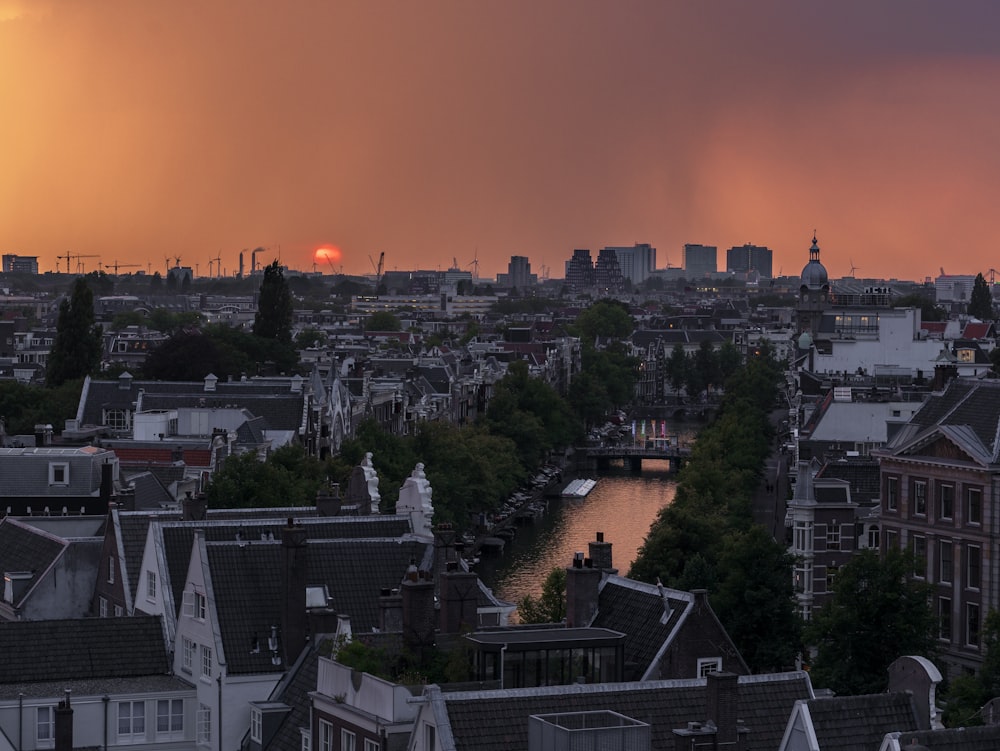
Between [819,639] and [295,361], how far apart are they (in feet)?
405

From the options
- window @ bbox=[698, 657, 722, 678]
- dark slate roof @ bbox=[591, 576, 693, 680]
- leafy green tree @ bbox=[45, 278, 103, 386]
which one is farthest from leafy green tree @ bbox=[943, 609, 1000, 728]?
leafy green tree @ bbox=[45, 278, 103, 386]

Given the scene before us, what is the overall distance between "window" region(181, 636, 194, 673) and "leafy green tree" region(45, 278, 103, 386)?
100713 mm

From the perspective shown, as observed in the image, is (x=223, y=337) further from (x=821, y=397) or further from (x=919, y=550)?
(x=919, y=550)

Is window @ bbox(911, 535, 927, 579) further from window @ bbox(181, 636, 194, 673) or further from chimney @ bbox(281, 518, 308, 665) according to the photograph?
window @ bbox(181, 636, 194, 673)

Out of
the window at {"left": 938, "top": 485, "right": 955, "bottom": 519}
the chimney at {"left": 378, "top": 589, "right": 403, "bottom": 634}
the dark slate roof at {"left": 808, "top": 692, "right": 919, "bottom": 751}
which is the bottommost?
the dark slate roof at {"left": 808, "top": 692, "right": 919, "bottom": 751}

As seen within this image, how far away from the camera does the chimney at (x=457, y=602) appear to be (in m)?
40.2

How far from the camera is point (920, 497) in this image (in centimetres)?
6788

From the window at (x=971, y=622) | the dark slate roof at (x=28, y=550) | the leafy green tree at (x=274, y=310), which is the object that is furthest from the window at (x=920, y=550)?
the leafy green tree at (x=274, y=310)

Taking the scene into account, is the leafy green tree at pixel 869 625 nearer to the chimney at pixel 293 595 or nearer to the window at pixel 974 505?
the window at pixel 974 505

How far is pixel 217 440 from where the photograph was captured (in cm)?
9425

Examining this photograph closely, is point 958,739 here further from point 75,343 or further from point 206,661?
point 75,343

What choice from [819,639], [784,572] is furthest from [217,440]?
[819,639]

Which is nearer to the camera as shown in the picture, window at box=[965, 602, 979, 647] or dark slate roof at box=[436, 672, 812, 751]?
dark slate roof at box=[436, 672, 812, 751]

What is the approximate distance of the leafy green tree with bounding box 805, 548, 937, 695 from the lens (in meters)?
55.3
